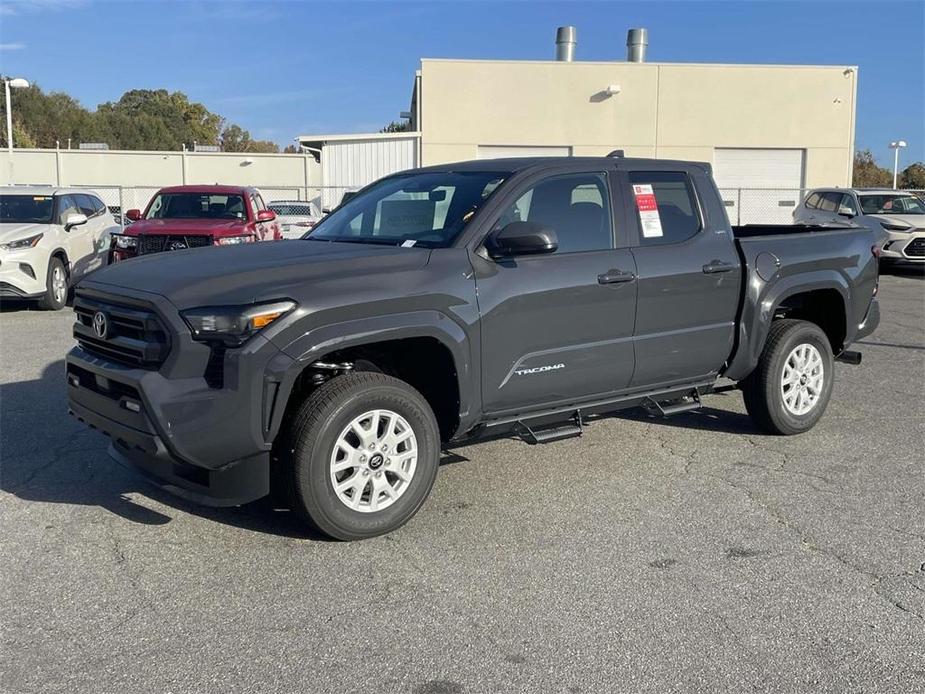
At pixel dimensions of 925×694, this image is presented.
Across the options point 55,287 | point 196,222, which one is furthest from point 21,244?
point 196,222

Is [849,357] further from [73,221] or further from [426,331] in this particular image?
[73,221]

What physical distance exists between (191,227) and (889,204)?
50.2ft

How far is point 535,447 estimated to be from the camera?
609 centimetres

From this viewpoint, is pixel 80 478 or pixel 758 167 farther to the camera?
pixel 758 167

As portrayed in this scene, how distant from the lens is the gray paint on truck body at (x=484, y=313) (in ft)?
13.1

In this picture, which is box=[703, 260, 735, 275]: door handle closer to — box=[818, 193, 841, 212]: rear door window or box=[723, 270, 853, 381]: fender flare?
box=[723, 270, 853, 381]: fender flare

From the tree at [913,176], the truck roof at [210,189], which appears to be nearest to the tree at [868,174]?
the tree at [913,176]

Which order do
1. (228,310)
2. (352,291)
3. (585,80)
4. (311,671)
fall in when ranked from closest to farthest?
(311,671) → (228,310) → (352,291) → (585,80)

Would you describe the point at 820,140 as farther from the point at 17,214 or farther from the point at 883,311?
the point at 17,214

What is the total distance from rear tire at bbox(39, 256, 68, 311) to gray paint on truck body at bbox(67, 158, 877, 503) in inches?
320

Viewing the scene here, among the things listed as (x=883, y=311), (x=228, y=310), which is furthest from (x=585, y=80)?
(x=228, y=310)

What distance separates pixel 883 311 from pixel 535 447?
9810 millimetres

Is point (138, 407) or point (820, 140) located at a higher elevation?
point (820, 140)

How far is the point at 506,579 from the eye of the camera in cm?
399
